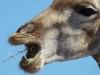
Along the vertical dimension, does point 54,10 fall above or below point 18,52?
above

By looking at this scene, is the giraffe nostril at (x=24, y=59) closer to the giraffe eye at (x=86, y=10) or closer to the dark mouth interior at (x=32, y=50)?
the dark mouth interior at (x=32, y=50)

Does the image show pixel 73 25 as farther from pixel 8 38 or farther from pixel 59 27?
pixel 8 38

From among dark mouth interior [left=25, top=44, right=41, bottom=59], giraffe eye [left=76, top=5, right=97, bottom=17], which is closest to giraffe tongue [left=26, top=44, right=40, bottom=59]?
dark mouth interior [left=25, top=44, right=41, bottom=59]

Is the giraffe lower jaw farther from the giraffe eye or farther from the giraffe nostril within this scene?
the giraffe eye

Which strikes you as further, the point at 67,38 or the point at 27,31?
the point at 67,38

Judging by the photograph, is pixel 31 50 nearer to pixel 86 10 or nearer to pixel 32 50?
pixel 32 50

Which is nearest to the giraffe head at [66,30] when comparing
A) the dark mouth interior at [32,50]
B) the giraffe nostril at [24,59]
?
the dark mouth interior at [32,50]

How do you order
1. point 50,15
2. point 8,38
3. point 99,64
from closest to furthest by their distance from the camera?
1. point 8,38
2. point 50,15
3. point 99,64

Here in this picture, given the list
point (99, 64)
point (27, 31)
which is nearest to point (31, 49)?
point (27, 31)
